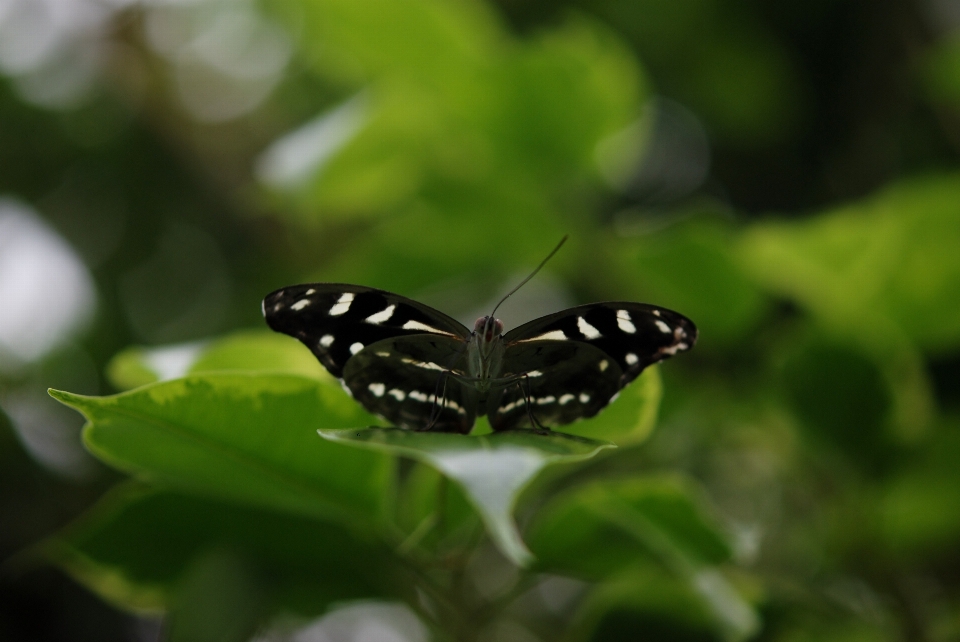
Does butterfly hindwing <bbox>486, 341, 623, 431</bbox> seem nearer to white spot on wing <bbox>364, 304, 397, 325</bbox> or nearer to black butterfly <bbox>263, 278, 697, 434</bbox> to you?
black butterfly <bbox>263, 278, 697, 434</bbox>

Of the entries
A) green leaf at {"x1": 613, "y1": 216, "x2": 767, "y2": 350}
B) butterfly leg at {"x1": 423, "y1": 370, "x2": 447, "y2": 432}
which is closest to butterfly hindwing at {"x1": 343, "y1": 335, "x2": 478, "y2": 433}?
butterfly leg at {"x1": 423, "y1": 370, "x2": 447, "y2": 432}

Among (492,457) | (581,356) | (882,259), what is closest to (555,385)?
(581,356)

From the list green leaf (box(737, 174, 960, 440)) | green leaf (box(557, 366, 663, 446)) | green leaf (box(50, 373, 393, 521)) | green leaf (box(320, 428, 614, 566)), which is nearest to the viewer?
green leaf (box(320, 428, 614, 566))

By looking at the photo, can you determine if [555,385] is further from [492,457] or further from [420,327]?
[492,457]

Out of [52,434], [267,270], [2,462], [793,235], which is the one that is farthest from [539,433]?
[2,462]

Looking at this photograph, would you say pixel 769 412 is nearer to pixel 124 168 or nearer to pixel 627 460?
pixel 627 460

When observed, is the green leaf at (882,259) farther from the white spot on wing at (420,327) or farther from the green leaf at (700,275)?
the white spot on wing at (420,327)
